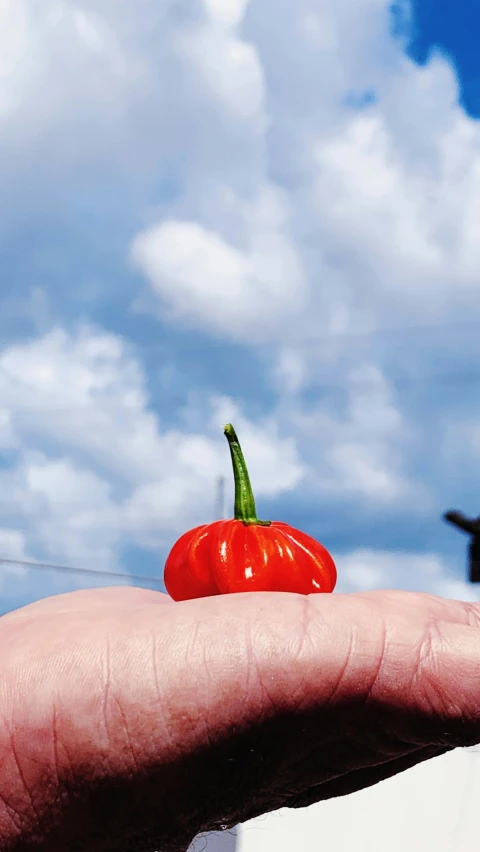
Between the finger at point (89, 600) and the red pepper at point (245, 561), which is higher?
the red pepper at point (245, 561)

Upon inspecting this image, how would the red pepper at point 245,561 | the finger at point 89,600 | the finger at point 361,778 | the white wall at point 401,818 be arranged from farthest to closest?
the white wall at point 401,818 → the red pepper at point 245,561 → the finger at point 89,600 → the finger at point 361,778

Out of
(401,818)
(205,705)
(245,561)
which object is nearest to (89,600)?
(245,561)

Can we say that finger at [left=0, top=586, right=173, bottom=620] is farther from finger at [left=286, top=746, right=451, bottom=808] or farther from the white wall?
the white wall

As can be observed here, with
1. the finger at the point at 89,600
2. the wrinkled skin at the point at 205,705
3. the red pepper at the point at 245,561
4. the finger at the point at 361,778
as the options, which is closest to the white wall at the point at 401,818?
the red pepper at the point at 245,561

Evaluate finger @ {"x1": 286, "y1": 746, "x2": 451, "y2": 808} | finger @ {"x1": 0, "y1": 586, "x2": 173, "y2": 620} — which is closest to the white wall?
finger @ {"x1": 0, "y1": 586, "x2": 173, "y2": 620}

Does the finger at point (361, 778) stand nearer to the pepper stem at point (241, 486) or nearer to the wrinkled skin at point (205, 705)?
the wrinkled skin at point (205, 705)

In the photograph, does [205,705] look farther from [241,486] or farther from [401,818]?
[401,818]
